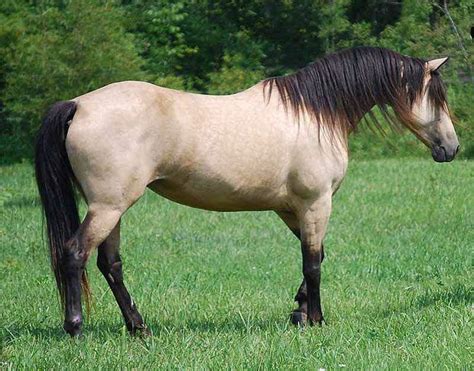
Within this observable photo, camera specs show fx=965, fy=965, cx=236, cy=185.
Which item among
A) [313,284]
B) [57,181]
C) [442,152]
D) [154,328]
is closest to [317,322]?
[313,284]

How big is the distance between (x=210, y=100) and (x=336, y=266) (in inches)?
140

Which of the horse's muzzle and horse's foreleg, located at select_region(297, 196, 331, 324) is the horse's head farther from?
horse's foreleg, located at select_region(297, 196, 331, 324)

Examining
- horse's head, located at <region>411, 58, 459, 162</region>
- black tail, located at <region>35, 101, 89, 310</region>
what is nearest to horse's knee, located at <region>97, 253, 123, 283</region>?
black tail, located at <region>35, 101, 89, 310</region>

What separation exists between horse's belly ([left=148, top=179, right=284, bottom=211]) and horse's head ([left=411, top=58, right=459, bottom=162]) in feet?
4.42

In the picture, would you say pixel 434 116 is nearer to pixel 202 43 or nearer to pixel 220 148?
pixel 220 148

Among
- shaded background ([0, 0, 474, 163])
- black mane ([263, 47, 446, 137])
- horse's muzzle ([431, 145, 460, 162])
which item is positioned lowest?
shaded background ([0, 0, 474, 163])

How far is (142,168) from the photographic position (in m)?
5.96

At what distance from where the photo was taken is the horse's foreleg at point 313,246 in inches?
264

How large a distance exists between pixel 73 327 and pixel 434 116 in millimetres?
3137

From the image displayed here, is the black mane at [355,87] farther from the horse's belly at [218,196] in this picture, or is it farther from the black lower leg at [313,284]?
the black lower leg at [313,284]

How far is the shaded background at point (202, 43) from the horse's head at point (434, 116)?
10.8 m

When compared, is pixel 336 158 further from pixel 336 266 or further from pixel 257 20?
pixel 257 20

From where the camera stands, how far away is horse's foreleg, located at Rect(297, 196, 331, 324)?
671cm

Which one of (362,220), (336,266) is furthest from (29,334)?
(362,220)
